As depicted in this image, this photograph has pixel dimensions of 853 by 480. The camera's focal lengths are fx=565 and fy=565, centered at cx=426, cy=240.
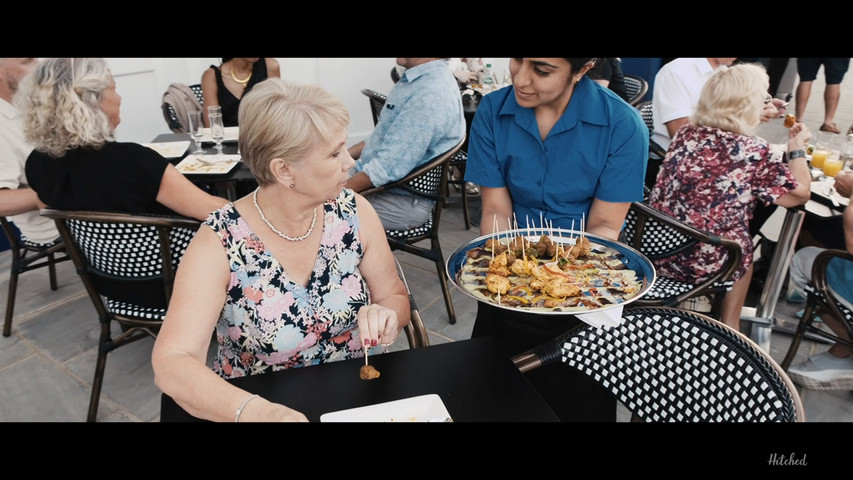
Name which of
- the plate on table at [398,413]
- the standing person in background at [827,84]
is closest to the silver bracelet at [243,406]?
the plate on table at [398,413]

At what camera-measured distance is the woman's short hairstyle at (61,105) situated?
2061 mm

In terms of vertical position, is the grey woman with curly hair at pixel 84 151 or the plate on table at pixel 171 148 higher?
the grey woman with curly hair at pixel 84 151

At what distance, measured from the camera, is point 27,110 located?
82.8 inches

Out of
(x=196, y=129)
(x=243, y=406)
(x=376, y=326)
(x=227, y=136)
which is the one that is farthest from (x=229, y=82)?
(x=243, y=406)

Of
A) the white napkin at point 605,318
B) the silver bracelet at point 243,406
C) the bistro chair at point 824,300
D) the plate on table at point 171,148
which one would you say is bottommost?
the bistro chair at point 824,300

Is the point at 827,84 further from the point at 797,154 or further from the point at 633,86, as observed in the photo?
the point at 797,154

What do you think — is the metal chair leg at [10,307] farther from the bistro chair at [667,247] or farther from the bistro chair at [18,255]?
the bistro chair at [667,247]

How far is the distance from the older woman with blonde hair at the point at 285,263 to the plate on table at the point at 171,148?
1.80 metres

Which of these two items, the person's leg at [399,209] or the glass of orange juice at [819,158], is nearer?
the glass of orange juice at [819,158]

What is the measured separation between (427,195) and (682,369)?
186 centimetres

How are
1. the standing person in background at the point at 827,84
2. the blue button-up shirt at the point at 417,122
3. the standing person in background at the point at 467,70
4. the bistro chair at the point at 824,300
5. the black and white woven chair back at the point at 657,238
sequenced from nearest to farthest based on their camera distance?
1. the bistro chair at the point at 824,300
2. the black and white woven chair back at the point at 657,238
3. the blue button-up shirt at the point at 417,122
4. the standing person in background at the point at 467,70
5. the standing person in background at the point at 827,84

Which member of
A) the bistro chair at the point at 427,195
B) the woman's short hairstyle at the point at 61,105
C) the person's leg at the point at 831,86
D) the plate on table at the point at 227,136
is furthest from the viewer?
the person's leg at the point at 831,86
